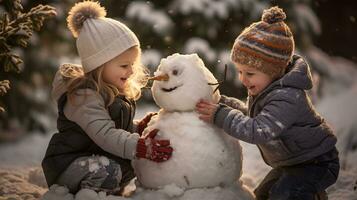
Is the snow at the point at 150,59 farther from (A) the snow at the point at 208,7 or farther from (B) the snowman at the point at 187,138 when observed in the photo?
(B) the snowman at the point at 187,138

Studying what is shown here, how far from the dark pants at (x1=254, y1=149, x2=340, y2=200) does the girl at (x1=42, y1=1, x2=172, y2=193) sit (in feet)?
2.12

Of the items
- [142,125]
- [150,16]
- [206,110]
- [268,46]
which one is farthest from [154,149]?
[150,16]

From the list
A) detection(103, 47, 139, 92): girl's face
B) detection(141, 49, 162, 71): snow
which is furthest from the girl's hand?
detection(141, 49, 162, 71): snow

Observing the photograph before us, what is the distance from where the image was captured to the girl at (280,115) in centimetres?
282

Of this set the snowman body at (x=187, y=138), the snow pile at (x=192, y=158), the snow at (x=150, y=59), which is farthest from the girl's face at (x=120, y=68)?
the snow at (x=150, y=59)

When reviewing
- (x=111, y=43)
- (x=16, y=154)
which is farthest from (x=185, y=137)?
(x=16, y=154)

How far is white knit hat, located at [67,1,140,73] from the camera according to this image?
9.83ft

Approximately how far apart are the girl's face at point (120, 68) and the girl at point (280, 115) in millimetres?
492

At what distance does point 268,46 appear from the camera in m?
2.90

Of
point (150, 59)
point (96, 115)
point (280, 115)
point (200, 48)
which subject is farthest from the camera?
point (200, 48)

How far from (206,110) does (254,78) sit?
33 cm

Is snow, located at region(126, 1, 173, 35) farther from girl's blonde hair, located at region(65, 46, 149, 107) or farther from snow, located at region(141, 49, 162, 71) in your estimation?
girl's blonde hair, located at region(65, 46, 149, 107)

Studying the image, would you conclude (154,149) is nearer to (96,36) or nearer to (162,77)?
(162,77)

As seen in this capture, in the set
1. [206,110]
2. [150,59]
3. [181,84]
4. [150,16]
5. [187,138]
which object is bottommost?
[150,59]
